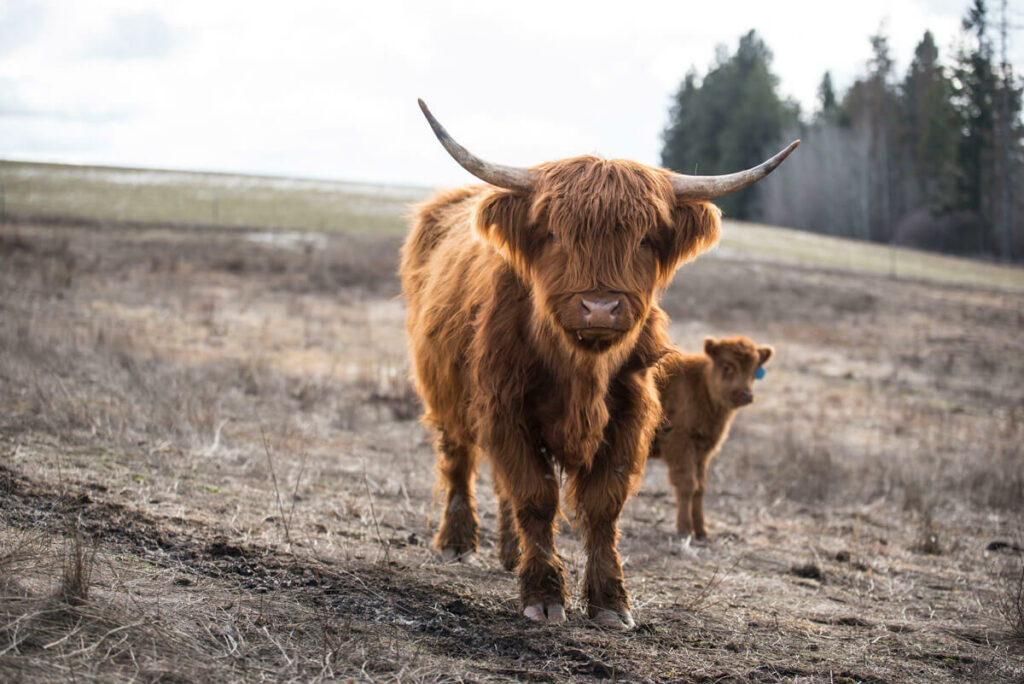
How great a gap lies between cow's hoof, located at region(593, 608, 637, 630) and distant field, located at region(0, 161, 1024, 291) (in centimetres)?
2160

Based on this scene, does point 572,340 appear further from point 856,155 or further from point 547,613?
point 856,155

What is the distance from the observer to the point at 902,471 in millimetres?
8711

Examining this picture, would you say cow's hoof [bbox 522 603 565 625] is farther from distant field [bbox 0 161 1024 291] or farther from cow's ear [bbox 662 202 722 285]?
distant field [bbox 0 161 1024 291]

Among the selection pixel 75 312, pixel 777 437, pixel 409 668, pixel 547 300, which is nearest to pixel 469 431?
pixel 547 300

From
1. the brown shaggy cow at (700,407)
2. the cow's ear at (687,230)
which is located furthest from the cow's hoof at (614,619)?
the brown shaggy cow at (700,407)

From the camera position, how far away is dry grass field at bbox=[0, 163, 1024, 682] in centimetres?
304

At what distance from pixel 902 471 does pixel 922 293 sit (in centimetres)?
1714

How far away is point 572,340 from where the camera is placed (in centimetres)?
383

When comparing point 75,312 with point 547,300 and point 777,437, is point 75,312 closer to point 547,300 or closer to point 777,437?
point 777,437

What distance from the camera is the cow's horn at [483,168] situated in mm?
3969

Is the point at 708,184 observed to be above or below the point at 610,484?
above

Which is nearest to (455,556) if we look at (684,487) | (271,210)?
(684,487)

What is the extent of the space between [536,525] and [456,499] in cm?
138

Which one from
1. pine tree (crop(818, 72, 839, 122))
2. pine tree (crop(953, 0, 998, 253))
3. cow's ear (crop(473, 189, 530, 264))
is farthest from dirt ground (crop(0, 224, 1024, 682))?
pine tree (crop(818, 72, 839, 122))
